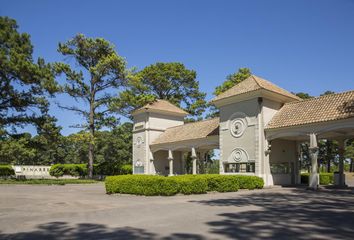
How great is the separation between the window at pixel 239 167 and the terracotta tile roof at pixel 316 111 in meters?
3.45

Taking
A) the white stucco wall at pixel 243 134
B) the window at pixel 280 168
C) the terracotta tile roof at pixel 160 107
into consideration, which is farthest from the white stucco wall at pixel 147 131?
the window at pixel 280 168

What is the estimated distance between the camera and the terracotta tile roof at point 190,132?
3392 centimetres

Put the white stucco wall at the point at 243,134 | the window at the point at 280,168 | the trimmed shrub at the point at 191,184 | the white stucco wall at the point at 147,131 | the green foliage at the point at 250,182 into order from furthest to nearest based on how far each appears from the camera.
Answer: the white stucco wall at the point at 147,131 < the window at the point at 280,168 < the white stucco wall at the point at 243,134 < the green foliage at the point at 250,182 < the trimmed shrub at the point at 191,184

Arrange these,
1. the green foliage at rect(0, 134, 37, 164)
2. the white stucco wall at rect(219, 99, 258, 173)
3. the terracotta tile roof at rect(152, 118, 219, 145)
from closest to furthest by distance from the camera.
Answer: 1. the white stucco wall at rect(219, 99, 258, 173)
2. the green foliage at rect(0, 134, 37, 164)
3. the terracotta tile roof at rect(152, 118, 219, 145)

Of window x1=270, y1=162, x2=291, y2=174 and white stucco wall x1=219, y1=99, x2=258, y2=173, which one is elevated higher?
white stucco wall x1=219, y1=99, x2=258, y2=173

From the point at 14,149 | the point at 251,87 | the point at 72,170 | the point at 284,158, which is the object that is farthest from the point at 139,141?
the point at 284,158

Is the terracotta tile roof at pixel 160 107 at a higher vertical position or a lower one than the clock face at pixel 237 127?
higher

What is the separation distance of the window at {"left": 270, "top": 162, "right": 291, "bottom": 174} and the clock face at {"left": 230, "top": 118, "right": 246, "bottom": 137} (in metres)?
3.63

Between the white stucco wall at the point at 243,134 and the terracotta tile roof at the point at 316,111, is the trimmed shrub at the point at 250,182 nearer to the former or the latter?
the white stucco wall at the point at 243,134

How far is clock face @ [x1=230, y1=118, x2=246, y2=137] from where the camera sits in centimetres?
2775

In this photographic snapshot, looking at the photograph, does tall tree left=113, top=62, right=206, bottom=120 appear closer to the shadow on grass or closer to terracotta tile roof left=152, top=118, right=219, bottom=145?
terracotta tile roof left=152, top=118, right=219, bottom=145

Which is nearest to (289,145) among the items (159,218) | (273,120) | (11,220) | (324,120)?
(273,120)

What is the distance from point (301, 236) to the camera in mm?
7688

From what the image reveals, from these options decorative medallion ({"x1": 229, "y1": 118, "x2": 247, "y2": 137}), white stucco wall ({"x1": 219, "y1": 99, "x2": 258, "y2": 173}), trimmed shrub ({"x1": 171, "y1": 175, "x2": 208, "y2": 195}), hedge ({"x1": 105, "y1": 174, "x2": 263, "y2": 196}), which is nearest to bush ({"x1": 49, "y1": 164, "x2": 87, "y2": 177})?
white stucco wall ({"x1": 219, "y1": 99, "x2": 258, "y2": 173})
